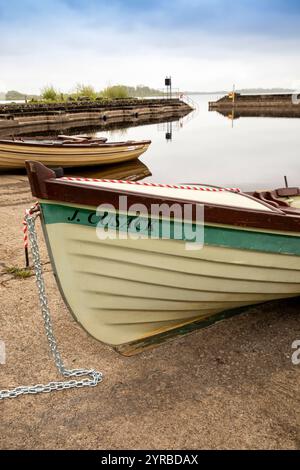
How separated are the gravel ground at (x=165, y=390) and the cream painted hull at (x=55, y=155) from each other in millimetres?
9577

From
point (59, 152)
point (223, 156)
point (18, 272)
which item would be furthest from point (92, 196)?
point (223, 156)

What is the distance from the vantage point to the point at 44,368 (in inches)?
152

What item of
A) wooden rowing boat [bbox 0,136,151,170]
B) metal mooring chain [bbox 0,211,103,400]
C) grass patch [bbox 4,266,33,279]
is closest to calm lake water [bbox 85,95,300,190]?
wooden rowing boat [bbox 0,136,151,170]

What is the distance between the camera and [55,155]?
45.2 ft

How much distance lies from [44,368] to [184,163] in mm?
19557

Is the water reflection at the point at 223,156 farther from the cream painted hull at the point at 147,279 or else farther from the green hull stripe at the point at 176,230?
the green hull stripe at the point at 176,230

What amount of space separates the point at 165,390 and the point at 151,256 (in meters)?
1.22

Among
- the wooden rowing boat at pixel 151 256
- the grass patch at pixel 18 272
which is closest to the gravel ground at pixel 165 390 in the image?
the wooden rowing boat at pixel 151 256

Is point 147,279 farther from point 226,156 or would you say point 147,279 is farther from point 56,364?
point 226,156

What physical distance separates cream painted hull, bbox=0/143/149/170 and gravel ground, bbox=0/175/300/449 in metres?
9.58

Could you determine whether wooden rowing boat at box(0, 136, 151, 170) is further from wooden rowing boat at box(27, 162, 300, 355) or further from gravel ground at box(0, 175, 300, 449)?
wooden rowing boat at box(27, 162, 300, 355)

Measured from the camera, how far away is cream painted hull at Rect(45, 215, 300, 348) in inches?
137

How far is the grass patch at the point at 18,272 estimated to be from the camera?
5754 mm

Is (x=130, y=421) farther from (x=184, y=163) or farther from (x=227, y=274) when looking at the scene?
(x=184, y=163)
